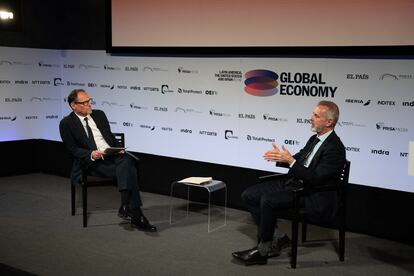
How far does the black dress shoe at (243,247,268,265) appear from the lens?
13.1 feet

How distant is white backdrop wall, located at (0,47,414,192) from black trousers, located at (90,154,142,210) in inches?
49.3

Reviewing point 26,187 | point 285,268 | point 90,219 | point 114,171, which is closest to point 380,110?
point 285,268

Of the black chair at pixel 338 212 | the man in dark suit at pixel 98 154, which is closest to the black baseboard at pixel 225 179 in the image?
the black chair at pixel 338 212

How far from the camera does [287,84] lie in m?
5.29

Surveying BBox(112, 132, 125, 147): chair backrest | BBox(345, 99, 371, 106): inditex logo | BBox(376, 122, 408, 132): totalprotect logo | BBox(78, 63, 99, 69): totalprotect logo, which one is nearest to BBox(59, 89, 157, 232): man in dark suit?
BBox(112, 132, 125, 147): chair backrest

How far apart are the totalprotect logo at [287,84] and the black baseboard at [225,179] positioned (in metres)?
0.78

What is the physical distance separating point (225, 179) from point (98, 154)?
140 centimetres

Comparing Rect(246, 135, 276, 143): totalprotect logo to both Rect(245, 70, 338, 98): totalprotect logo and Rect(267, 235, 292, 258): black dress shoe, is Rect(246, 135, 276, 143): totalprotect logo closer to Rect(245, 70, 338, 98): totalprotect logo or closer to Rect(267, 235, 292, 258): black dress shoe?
Rect(245, 70, 338, 98): totalprotect logo

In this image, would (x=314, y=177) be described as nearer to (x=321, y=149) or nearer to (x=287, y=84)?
(x=321, y=149)

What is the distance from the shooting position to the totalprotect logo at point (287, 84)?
5.08 meters

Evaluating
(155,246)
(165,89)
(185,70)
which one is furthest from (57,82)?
(155,246)

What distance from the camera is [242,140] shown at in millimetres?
5656

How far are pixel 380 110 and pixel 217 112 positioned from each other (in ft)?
5.61

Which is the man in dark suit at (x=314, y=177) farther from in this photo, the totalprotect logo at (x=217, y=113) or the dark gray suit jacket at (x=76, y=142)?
the totalprotect logo at (x=217, y=113)
